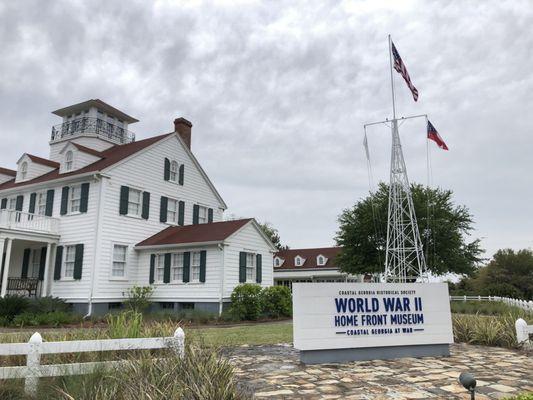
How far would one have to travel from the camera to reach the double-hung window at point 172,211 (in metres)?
25.4

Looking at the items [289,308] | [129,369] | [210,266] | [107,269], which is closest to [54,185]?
[107,269]

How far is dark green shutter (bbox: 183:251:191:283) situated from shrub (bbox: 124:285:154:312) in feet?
5.99

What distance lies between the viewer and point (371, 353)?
9.07 meters

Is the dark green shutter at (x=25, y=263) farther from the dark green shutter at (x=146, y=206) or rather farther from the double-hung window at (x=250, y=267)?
the double-hung window at (x=250, y=267)

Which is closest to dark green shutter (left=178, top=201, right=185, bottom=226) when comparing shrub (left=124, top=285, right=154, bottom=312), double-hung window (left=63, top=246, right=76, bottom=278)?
shrub (left=124, top=285, right=154, bottom=312)

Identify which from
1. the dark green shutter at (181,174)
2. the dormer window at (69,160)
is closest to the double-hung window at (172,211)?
the dark green shutter at (181,174)

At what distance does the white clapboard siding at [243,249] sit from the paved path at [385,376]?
11.4 metres

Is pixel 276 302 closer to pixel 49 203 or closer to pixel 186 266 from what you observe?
pixel 186 266

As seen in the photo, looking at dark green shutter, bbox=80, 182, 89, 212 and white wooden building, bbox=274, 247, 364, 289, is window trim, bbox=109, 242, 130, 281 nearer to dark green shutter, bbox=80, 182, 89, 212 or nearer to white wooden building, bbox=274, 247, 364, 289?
dark green shutter, bbox=80, 182, 89, 212

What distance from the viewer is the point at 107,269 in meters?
21.5

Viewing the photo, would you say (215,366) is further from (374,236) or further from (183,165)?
(374,236)

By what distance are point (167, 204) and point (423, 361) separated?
18.7m

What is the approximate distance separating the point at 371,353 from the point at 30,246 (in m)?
21.0

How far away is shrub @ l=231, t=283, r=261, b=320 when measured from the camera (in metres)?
19.6
